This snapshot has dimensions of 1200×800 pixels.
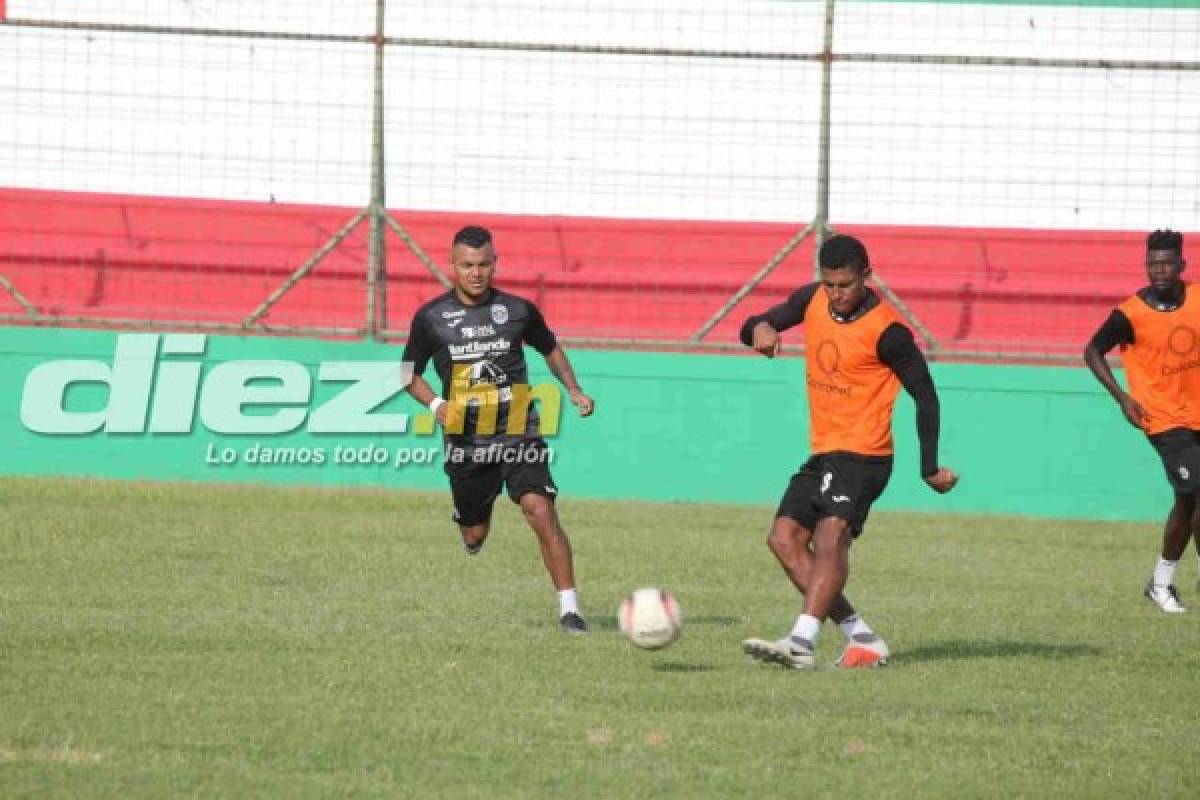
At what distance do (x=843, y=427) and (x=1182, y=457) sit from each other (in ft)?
12.0

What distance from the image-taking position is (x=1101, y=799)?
24.4 feet

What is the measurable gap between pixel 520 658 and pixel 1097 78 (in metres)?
12.1

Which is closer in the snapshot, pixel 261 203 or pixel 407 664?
pixel 407 664

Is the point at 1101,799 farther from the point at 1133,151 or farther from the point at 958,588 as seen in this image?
the point at 1133,151

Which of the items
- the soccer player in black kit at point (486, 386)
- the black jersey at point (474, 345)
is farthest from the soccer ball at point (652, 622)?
the black jersey at point (474, 345)

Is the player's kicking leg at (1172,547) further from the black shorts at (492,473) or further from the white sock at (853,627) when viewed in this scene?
the black shorts at (492,473)

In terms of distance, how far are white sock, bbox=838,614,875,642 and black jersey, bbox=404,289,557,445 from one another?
2.08 meters

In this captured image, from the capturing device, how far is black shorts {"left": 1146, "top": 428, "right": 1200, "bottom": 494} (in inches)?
511

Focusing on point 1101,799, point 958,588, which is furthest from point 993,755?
point 958,588

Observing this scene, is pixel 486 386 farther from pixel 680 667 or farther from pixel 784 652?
pixel 784 652

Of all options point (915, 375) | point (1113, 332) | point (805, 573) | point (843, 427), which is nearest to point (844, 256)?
point (915, 375)

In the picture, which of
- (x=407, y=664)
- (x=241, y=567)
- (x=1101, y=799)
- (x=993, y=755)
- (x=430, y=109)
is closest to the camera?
(x=1101, y=799)

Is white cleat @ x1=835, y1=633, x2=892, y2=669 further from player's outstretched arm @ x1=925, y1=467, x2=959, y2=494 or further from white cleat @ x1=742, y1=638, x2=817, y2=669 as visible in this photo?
player's outstretched arm @ x1=925, y1=467, x2=959, y2=494

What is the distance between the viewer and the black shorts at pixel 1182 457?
13.0 meters
